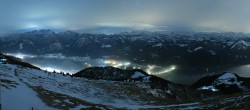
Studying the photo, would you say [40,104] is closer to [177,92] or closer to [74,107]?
[74,107]

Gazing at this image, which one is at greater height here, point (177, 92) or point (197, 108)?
point (197, 108)

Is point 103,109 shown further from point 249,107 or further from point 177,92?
point 177,92

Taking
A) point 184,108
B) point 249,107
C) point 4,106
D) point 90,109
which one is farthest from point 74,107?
point 249,107

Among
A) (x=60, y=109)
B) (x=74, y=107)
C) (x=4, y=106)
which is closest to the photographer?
(x=4, y=106)

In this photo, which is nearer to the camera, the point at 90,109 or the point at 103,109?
the point at 90,109

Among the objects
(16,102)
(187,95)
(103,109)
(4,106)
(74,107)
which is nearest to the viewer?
(4,106)

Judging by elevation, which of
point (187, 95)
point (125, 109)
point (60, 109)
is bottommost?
point (187, 95)

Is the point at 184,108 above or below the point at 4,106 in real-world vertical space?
below

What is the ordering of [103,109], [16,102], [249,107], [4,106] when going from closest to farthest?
→ [4,106] → [16,102] → [103,109] → [249,107]

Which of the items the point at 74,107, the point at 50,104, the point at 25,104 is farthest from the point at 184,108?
the point at 25,104
